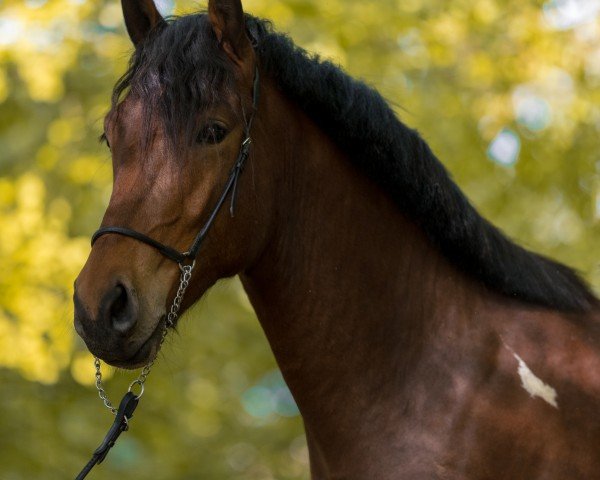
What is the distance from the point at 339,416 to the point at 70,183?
5.83 m

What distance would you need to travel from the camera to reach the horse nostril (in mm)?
3219

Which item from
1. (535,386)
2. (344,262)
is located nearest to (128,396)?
(344,262)

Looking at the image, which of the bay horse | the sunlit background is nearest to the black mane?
the bay horse

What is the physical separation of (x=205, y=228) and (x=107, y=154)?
5.60 m

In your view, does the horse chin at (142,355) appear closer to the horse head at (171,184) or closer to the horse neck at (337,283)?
the horse head at (171,184)

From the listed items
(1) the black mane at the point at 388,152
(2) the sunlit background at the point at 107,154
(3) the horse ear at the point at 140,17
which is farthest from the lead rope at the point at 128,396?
(2) the sunlit background at the point at 107,154

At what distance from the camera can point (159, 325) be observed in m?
3.34

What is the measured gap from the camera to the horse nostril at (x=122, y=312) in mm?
3219

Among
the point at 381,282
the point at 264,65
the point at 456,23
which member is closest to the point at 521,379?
the point at 381,282

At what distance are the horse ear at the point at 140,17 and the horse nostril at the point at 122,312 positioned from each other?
1.16 metres

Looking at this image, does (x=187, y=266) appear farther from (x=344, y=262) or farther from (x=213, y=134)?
(x=344, y=262)

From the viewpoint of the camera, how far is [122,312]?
127 inches

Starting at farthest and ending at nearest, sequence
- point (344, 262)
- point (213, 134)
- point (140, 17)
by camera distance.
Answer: point (140, 17) → point (344, 262) → point (213, 134)

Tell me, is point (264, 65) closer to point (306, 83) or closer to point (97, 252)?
point (306, 83)
